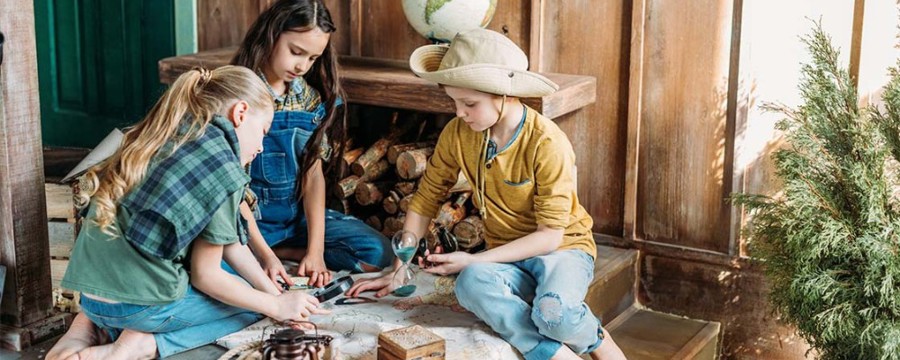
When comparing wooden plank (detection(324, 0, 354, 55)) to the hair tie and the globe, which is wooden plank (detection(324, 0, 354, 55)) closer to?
the globe

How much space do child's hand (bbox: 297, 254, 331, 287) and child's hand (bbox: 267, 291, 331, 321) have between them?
47cm

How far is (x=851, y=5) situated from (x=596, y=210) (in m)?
1.22

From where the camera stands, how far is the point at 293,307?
2.93 metres

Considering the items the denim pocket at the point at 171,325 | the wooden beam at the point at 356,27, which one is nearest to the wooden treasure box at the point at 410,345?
the denim pocket at the point at 171,325

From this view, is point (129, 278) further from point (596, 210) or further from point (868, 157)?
point (868, 157)

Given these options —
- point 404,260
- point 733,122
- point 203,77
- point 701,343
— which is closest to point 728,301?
point 701,343

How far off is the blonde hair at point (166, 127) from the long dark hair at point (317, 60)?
598 mm

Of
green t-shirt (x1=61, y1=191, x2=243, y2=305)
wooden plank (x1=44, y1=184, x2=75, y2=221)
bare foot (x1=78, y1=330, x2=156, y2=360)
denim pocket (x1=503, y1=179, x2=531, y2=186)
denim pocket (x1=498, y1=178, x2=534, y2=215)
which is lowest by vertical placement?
bare foot (x1=78, y1=330, x2=156, y2=360)

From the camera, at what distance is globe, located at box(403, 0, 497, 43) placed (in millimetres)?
3742

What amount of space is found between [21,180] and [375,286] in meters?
1.14

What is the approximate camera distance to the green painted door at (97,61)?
15.5 feet

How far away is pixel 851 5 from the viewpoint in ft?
11.4

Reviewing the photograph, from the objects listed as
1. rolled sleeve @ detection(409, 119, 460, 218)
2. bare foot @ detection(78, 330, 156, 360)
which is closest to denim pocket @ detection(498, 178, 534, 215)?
rolled sleeve @ detection(409, 119, 460, 218)

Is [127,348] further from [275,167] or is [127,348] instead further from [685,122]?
[685,122]
